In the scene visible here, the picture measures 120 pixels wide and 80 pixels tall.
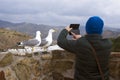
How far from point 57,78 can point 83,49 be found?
2.14 m

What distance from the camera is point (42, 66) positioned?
22.7ft

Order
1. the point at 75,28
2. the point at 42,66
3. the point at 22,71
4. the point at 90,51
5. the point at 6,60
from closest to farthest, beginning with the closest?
the point at 90,51 < the point at 75,28 < the point at 6,60 < the point at 22,71 < the point at 42,66

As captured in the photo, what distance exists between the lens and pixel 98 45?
486 cm

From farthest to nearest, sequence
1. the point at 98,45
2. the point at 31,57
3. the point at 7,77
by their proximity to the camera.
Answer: the point at 31,57, the point at 7,77, the point at 98,45

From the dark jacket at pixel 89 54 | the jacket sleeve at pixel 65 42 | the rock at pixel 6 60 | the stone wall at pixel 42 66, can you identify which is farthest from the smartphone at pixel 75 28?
the rock at pixel 6 60

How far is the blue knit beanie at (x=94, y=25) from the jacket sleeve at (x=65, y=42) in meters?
0.30

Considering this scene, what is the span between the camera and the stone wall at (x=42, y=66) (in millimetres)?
6399

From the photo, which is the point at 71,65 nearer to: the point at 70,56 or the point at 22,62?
the point at 70,56

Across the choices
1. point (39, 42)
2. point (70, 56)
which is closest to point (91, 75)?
point (70, 56)

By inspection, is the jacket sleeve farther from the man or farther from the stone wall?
the stone wall

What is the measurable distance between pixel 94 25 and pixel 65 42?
0.53 meters

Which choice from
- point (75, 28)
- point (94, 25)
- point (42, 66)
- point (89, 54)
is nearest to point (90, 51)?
point (89, 54)

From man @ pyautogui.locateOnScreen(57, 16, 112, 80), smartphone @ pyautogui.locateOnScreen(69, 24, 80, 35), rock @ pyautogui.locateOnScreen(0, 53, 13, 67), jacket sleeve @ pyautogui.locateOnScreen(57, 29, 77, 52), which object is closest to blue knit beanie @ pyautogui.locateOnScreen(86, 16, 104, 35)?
man @ pyautogui.locateOnScreen(57, 16, 112, 80)

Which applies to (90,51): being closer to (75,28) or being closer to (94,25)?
(94,25)
